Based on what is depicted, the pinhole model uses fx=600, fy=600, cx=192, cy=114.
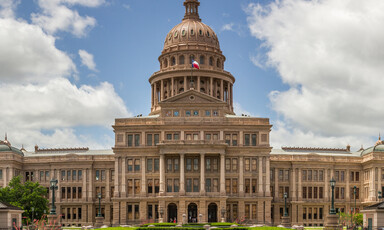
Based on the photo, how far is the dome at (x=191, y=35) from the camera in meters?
140

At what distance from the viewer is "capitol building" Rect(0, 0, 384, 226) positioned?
355ft

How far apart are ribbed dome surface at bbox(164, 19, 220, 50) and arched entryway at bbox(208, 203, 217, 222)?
44.4 m

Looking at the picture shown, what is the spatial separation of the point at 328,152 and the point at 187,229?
65.5 meters

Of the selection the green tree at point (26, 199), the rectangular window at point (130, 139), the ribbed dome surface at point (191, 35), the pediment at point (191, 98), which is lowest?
the green tree at point (26, 199)

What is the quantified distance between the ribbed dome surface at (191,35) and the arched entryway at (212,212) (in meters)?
44.4

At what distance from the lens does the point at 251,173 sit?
111 meters

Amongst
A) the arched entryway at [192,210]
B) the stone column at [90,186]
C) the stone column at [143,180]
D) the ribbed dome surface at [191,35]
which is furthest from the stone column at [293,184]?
the stone column at [90,186]

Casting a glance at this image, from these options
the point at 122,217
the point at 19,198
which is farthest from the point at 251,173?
the point at 19,198

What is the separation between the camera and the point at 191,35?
139625 millimetres

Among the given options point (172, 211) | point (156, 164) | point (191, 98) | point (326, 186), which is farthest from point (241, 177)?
point (326, 186)

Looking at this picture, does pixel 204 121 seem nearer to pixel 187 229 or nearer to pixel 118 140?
pixel 118 140

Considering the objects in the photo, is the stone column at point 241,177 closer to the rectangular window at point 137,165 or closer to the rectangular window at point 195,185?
the rectangular window at point 195,185

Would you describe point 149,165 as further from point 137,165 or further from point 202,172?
point 202,172

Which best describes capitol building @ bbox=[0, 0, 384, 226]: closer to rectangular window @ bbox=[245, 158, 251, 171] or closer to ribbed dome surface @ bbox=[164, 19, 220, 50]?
rectangular window @ bbox=[245, 158, 251, 171]
